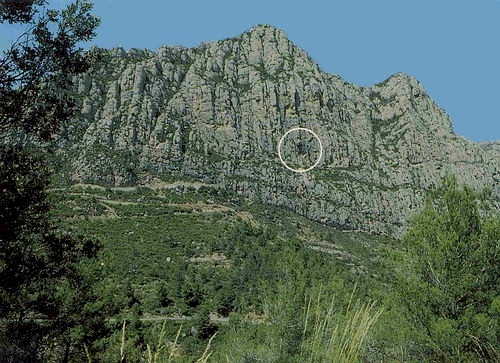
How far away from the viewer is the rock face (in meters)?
119

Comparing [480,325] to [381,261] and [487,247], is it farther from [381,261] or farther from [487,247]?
[381,261]

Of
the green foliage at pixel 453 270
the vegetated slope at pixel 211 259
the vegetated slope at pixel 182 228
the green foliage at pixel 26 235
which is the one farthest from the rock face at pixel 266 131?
the green foliage at pixel 453 270

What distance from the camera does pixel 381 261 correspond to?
14.0m

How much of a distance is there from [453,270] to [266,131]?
134192 mm

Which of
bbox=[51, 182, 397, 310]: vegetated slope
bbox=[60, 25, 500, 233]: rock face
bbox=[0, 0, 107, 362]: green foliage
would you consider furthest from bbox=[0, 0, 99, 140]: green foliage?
bbox=[60, 25, 500, 233]: rock face

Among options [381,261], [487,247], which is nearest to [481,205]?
[487,247]

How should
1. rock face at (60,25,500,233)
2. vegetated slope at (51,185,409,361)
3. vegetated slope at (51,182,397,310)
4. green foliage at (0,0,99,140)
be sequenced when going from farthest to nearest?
1. rock face at (60,25,500,233)
2. vegetated slope at (51,182,397,310)
3. vegetated slope at (51,185,409,361)
4. green foliage at (0,0,99,140)

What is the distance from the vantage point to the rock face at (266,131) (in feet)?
391

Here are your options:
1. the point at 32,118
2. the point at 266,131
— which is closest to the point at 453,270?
the point at 32,118

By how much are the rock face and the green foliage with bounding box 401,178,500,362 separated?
3931 inches

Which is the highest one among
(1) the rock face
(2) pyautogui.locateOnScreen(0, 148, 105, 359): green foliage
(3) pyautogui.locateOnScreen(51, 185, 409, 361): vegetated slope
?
(1) the rock face

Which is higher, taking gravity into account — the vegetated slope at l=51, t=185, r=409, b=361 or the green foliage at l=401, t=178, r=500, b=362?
the green foliage at l=401, t=178, r=500, b=362

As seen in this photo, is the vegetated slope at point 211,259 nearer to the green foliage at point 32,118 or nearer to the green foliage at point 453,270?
the green foliage at point 453,270

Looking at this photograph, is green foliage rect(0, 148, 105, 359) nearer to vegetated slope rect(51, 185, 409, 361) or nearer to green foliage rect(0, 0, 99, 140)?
green foliage rect(0, 0, 99, 140)
